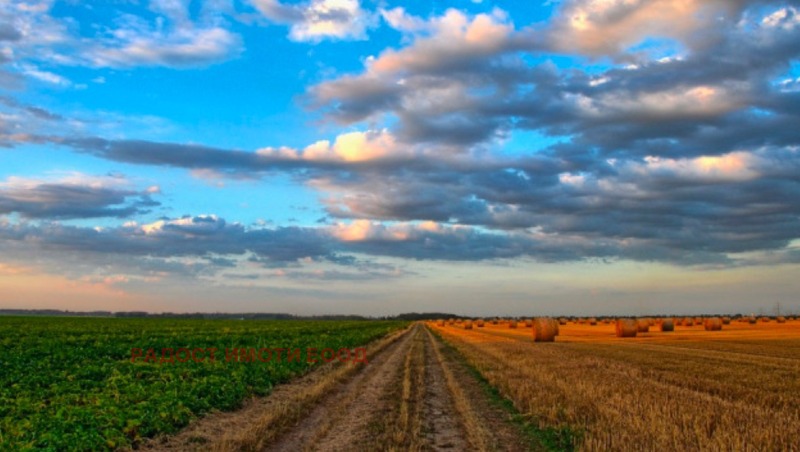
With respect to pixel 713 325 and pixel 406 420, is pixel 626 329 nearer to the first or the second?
pixel 713 325

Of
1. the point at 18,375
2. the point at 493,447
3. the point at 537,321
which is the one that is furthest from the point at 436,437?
the point at 537,321

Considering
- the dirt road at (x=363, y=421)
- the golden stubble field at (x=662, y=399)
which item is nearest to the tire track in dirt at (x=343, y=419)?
the dirt road at (x=363, y=421)

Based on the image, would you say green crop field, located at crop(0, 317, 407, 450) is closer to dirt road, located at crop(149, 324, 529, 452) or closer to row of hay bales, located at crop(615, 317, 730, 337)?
dirt road, located at crop(149, 324, 529, 452)

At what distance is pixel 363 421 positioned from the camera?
13.5 meters

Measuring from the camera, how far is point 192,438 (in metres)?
11.9

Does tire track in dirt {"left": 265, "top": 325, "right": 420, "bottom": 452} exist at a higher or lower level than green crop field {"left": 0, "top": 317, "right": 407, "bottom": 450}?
lower

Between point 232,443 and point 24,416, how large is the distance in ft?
15.7

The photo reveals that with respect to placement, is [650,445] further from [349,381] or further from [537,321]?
[537,321]

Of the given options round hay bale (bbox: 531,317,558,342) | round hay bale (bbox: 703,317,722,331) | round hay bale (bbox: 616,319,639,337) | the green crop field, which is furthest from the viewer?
round hay bale (bbox: 703,317,722,331)

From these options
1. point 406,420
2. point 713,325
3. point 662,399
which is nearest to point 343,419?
point 406,420

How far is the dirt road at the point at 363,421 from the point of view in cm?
1131

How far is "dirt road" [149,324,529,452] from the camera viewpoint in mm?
11312

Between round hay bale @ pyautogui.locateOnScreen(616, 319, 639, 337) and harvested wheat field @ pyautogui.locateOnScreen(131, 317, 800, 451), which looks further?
round hay bale @ pyautogui.locateOnScreen(616, 319, 639, 337)

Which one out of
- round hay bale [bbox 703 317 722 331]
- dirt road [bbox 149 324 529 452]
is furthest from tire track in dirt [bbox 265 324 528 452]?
round hay bale [bbox 703 317 722 331]
